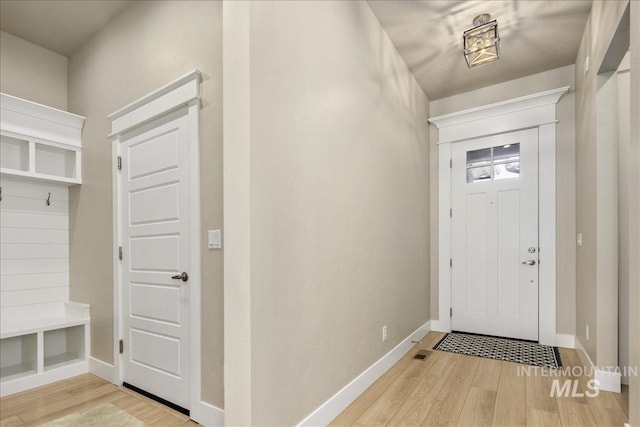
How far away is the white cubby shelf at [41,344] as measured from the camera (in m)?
2.72

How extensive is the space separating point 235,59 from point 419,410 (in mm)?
2481

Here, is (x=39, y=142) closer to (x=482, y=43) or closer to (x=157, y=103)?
(x=157, y=103)

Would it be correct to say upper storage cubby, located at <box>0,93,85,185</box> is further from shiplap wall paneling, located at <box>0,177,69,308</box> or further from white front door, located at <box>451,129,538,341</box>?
white front door, located at <box>451,129,538,341</box>

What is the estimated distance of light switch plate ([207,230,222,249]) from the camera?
206 cm

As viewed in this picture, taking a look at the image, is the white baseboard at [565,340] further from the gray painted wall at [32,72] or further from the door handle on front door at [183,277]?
the gray painted wall at [32,72]

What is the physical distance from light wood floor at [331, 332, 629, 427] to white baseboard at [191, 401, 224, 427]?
703 mm

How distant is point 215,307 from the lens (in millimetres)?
2094

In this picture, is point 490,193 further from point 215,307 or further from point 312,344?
point 215,307

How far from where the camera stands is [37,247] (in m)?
3.11

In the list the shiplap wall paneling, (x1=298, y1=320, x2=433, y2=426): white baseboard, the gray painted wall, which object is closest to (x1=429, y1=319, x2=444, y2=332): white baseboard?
(x1=298, y1=320, x2=433, y2=426): white baseboard

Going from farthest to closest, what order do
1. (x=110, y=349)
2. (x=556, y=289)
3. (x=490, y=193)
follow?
(x=490, y=193) < (x=556, y=289) < (x=110, y=349)

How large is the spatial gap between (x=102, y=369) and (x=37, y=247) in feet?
4.18

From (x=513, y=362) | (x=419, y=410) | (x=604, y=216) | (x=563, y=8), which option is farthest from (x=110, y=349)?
(x=563, y=8)

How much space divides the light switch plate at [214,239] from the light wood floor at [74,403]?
1.15 meters
